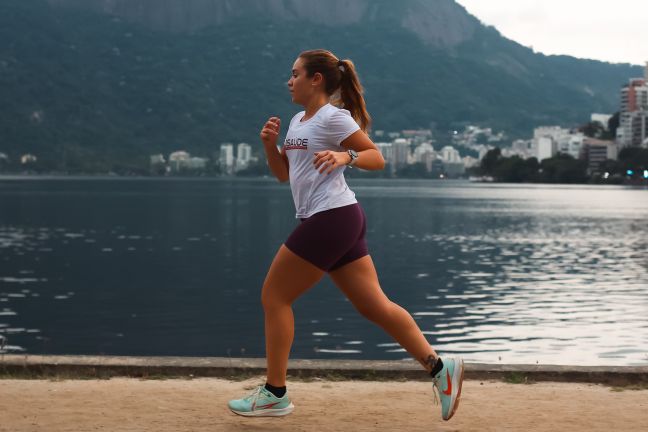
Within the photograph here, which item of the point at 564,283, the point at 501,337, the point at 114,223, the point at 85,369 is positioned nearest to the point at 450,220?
the point at 114,223

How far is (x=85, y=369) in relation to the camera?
8.59 m

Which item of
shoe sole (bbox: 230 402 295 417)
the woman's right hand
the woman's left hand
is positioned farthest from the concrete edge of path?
the woman's left hand

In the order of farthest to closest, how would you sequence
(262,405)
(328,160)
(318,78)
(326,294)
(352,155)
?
(326,294) → (262,405) → (318,78) → (352,155) → (328,160)

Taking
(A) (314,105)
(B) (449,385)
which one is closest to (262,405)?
A: (B) (449,385)

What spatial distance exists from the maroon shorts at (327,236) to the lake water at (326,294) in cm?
931

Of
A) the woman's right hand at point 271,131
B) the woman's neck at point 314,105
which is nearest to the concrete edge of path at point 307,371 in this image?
the woman's right hand at point 271,131

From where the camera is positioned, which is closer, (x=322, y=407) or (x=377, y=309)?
(x=377, y=309)

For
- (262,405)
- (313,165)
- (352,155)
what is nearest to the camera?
(352,155)

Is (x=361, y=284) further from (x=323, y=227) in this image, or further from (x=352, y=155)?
(x=352, y=155)

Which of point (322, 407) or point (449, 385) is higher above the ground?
point (449, 385)

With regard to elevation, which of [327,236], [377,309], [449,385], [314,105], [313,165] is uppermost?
[314,105]

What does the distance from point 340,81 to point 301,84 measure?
0.27 metres

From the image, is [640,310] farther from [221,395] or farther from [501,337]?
[221,395]

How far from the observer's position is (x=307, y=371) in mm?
8562
